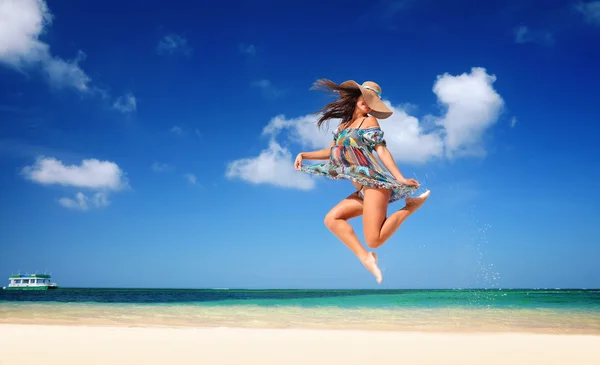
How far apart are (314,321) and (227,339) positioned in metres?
7.76

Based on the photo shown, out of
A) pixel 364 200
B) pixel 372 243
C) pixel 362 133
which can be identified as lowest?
pixel 372 243

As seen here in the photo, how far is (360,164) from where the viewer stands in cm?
479

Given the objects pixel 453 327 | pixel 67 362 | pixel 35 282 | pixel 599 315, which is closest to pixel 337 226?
pixel 67 362

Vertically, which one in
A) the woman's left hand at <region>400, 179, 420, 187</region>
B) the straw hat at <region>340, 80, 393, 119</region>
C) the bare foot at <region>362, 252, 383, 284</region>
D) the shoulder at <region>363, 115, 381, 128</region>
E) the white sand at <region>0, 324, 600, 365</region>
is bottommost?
the white sand at <region>0, 324, 600, 365</region>

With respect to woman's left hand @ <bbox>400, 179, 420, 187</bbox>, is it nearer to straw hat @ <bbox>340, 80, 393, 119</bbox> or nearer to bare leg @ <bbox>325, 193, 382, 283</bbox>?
bare leg @ <bbox>325, 193, 382, 283</bbox>

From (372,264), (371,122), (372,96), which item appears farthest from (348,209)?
(372,96)

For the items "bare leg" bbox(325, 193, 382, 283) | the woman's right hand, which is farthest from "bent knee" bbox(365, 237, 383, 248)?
the woman's right hand

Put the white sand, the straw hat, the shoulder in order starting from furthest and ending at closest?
the white sand → the straw hat → the shoulder

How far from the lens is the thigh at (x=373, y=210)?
4.65m

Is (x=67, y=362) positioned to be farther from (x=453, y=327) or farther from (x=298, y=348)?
(x=453, y=327)

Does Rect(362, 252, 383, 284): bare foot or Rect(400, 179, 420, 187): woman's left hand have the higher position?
Rect(400, 179, 420, 187): woman's left hand

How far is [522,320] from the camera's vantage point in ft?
64.9

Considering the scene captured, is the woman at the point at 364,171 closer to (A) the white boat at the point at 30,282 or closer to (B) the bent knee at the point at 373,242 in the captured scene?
(B) the bent knee at the point at 373,242

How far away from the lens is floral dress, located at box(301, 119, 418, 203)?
469 centimetres
